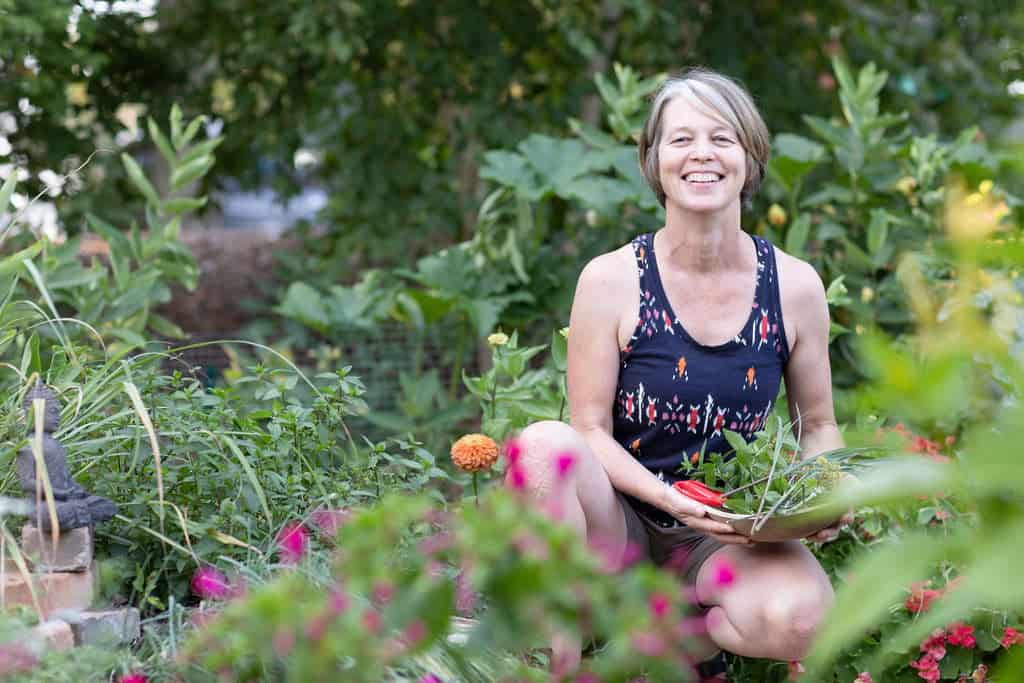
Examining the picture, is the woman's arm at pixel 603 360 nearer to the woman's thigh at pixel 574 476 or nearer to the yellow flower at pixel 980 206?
the woman's thigh at pixel 574 476

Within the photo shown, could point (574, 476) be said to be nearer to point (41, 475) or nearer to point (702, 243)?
point (702, 243)

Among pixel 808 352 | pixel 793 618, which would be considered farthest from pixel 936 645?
pixel 808 352

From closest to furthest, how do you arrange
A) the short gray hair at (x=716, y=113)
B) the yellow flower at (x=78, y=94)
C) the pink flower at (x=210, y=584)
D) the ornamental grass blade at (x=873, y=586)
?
1. the ornamental grass blade at (x=873, y=586)
2. the pink flower at (x=210, y=584)
3. the short gray hair at (x=716, y=113)
4. the yellow flower at (x=78, y=94)

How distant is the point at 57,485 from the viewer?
1.81 metres

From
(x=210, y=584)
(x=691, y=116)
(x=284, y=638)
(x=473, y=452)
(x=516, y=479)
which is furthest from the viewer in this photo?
(x=691, y=116)

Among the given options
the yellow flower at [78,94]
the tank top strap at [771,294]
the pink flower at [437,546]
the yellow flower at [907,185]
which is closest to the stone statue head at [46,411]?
the pink flower at [437,546]

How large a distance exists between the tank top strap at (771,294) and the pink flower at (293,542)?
3.05ft

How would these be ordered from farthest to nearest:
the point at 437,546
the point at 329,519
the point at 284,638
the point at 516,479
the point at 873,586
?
the point at 329,519 → the point at 516,479 → the point at 437,546 → the point at 284,638 → the point at 873,586

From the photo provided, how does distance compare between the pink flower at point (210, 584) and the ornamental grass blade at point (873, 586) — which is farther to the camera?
the pink flower at point (210, 584)

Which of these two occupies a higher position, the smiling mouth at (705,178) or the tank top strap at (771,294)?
the smiling mouth at (705,178)

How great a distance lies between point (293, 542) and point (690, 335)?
975mm

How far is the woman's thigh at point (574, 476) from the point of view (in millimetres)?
2020

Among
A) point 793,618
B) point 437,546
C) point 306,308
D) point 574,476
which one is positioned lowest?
point 793,618

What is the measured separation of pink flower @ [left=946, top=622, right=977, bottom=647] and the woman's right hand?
0.47 metres
